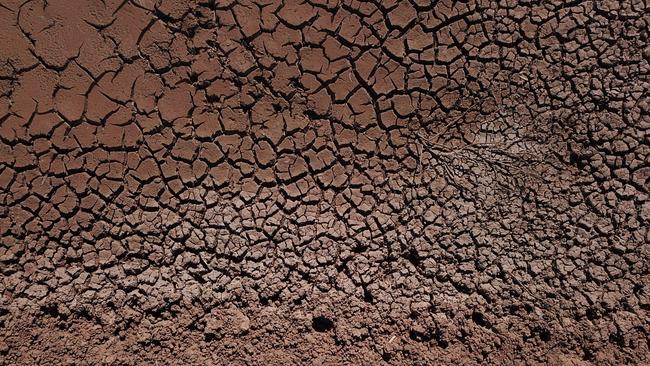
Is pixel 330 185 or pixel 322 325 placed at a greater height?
pixel 330 185


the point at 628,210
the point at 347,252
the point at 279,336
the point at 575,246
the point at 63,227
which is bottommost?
the point at 279,336

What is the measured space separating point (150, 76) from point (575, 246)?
2331mm

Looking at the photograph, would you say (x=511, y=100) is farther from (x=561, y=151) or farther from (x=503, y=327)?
(x=503, y=327)

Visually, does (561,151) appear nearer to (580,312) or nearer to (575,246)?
(575,246)

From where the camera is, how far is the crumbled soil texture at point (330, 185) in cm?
294

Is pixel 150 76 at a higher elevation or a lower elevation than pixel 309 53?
lower

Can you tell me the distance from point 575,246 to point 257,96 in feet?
5.93

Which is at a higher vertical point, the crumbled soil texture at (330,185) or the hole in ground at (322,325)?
the crumbled soil texture at (330,185)

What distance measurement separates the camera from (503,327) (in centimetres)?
303

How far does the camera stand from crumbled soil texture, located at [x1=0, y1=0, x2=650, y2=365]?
2941 millimetres

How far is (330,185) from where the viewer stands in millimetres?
3016

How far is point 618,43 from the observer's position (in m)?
2.97

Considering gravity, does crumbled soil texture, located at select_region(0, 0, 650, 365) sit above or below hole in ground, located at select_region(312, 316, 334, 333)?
above

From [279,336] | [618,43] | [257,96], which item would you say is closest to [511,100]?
[618,43]
